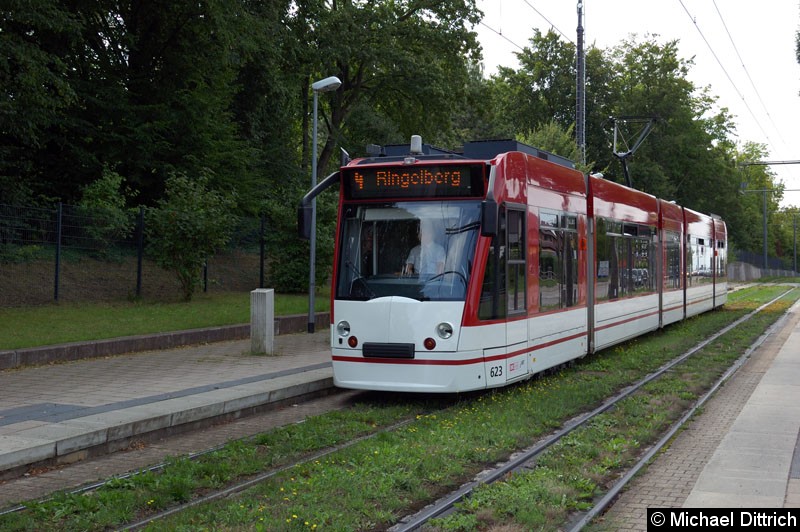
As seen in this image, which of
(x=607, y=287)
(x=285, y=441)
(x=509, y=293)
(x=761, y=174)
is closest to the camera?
(x=285, y=441)

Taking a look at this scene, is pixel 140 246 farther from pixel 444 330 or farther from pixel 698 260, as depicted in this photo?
pixel 698 260

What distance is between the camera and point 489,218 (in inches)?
397

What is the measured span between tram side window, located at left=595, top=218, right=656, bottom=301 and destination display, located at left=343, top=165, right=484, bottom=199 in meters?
5.27

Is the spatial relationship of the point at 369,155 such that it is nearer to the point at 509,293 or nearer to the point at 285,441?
the point at 509,293

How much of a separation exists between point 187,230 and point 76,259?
245cm

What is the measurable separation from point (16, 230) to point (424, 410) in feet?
34.3

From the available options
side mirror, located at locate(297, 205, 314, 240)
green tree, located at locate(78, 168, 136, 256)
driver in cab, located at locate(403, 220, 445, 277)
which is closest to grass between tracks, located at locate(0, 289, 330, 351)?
green tree, located at locate(78, 168, 136, 256)

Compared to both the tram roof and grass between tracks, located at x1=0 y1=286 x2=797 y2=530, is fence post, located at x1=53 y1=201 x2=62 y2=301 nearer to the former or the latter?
the tram roof

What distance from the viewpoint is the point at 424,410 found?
34.2 feet

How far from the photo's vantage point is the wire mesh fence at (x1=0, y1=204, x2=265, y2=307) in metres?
16.8

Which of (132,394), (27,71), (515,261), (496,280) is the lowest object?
(132,394)

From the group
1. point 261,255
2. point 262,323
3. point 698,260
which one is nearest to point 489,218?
point 262,323

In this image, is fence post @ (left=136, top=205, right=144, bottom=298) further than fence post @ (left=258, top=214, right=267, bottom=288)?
No

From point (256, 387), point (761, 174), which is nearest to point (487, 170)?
point (256, 387)
